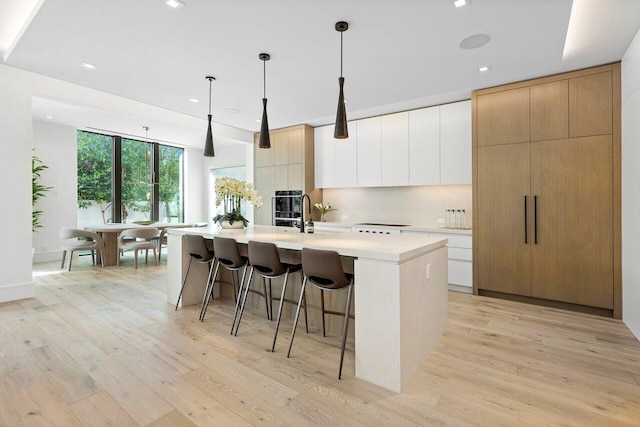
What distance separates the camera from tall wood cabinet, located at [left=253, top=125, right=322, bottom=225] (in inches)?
241

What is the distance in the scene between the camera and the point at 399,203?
5.55 m

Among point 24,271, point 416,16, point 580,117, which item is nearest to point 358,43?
point 416,16

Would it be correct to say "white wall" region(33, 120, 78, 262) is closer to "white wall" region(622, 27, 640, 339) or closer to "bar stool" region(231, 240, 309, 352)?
"bar stool" region(231, 240, 309, 352)

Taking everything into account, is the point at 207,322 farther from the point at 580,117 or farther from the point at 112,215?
the point at 112,215

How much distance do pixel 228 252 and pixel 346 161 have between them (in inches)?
131

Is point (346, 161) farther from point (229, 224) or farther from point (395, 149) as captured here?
point (229, 224)

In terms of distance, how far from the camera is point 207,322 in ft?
10.6

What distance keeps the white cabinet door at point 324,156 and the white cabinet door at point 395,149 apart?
1089mm

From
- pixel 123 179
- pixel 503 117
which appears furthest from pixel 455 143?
pixel 123 179

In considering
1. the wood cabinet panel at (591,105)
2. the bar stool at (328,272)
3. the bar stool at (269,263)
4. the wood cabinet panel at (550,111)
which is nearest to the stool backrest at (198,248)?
the bar stool at (269,263)

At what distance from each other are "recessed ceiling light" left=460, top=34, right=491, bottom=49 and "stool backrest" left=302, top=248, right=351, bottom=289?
2.35m

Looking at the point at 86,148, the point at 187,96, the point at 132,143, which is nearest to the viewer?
the point at 187,96

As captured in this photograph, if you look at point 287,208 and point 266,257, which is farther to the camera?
point 287,208

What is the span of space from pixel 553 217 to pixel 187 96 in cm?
500
